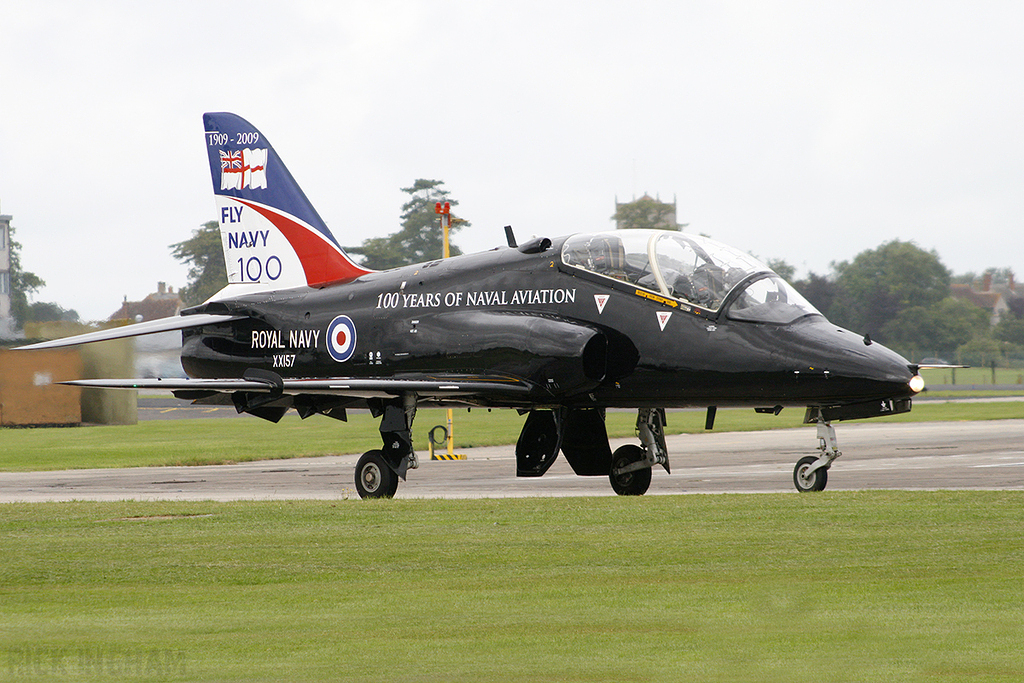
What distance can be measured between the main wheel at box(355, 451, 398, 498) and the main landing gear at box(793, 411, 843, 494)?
523cm

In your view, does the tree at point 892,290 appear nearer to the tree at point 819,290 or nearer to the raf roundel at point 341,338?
the tree at point 819,290

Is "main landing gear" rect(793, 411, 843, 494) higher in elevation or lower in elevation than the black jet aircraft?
lower

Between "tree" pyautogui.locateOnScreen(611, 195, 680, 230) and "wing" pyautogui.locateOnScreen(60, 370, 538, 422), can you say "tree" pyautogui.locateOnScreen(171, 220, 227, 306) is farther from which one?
"wing" pyautogui.locateOnScreen(60, 370, 538, 422)

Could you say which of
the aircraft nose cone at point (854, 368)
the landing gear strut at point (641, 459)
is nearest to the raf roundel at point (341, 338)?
the landing gear strut at point (641, 459)

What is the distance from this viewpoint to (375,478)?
1622 centimetres

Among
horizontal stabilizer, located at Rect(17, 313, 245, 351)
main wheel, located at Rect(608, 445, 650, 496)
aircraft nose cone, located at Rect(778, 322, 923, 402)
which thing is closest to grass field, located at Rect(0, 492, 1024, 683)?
aircraft nose cone, located at Rect(778, 322, 923, 402)

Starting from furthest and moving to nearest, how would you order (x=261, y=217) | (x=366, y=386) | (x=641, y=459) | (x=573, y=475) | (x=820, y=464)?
1. (x=573, y=475)
2. (x=261, y=217)
3. (x=641, y=459)
4. (x=366, y=386)
5. (x=820, y=464)

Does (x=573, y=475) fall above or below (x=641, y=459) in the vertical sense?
below

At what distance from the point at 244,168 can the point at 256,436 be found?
55.0ft

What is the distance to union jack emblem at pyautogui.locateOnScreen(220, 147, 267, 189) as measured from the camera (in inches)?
809

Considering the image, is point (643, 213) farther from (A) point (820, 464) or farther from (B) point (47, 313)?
(A) point (820, 464)

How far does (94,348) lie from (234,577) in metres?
29.1

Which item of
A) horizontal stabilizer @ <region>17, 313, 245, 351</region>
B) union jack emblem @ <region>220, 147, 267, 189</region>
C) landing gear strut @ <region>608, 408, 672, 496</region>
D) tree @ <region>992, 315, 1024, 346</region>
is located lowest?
landing gear strut @ <region>608, 408, 672, 496</region>

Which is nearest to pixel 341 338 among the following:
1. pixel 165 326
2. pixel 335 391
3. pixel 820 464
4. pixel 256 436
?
pixel 335 391
